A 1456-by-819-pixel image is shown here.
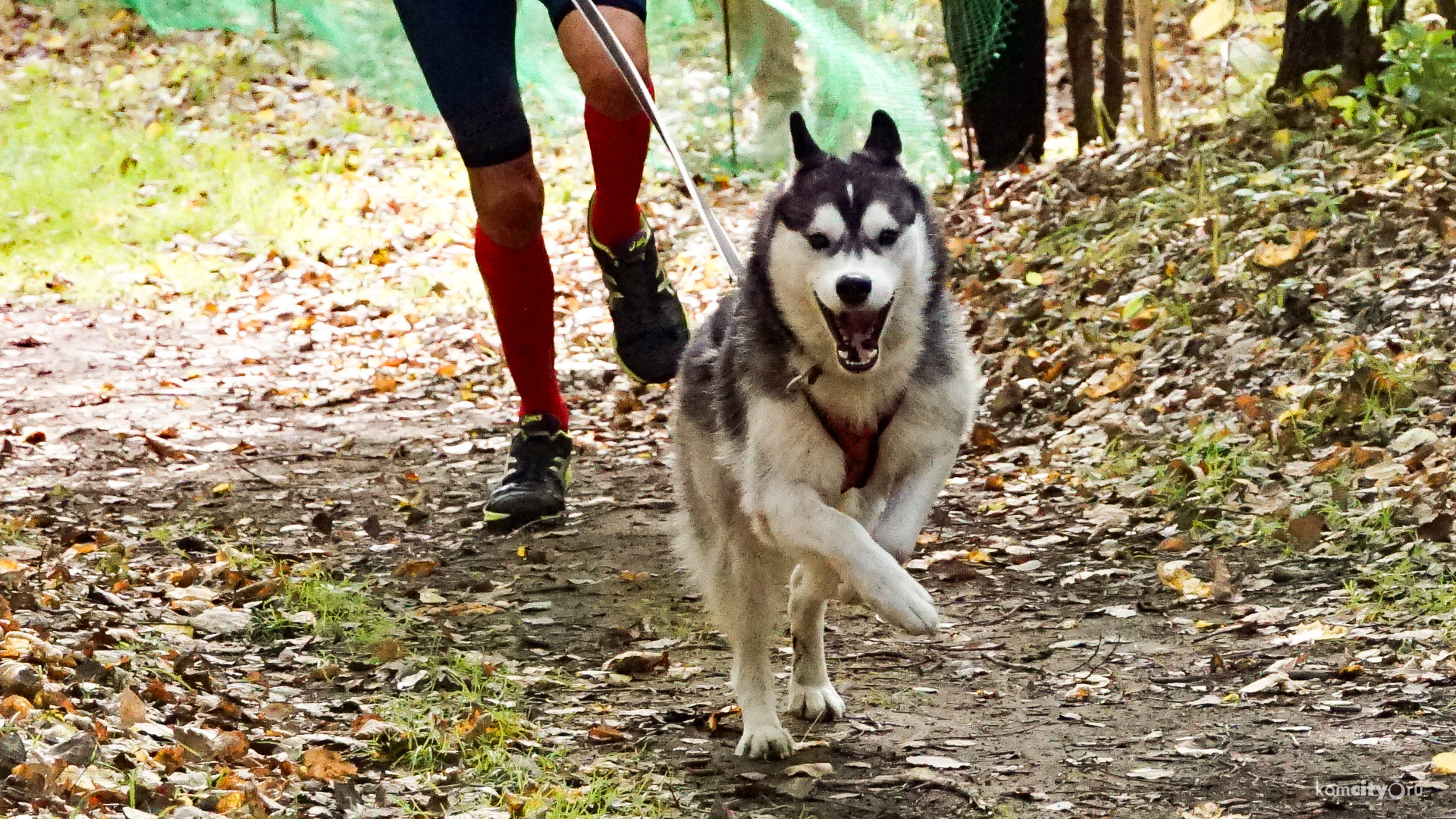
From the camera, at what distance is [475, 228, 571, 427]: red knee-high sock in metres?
4.88

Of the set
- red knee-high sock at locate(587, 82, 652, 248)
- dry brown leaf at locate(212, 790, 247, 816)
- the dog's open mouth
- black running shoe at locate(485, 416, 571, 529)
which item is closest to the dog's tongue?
the dog's open mouth

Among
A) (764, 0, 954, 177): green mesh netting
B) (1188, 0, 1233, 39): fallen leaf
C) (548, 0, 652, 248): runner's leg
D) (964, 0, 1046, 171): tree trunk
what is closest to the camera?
(548, 0, 652, 248): runner's leg

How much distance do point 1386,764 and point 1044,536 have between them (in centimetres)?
197

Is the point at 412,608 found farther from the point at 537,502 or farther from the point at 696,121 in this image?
the point at 696,121

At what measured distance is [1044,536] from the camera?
15.6ft

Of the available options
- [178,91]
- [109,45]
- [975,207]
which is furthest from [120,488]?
[109,45]

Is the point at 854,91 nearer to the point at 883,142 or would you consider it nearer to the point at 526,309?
the point at 526,309

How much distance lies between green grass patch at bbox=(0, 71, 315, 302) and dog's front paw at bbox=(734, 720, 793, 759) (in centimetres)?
666

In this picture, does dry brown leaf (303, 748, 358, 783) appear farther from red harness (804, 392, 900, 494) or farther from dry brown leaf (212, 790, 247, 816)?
red harness (804, 392, 900, 494)

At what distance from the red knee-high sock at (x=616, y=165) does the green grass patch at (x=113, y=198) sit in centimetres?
514

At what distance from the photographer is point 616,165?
4590 mm

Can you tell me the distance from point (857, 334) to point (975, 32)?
582cm

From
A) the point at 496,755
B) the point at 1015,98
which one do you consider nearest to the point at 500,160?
the point at 496,755

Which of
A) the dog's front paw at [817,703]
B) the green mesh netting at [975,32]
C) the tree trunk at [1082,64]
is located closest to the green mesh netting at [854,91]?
the green mesh netting at [975,32]
